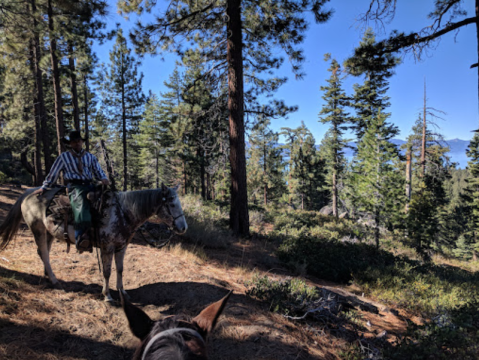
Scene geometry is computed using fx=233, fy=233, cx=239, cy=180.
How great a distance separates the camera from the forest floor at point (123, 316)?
2.99 m

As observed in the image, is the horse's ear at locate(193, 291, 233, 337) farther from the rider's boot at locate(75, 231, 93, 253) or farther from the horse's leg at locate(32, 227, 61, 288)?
the horse's leg at locate(32, 227, 61, 288)

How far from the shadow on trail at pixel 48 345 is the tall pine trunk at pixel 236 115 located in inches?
239

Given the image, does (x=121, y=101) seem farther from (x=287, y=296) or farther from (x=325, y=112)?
(x=287, y=296)

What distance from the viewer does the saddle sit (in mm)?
3961

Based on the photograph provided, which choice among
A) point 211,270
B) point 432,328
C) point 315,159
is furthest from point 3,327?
point 315,159

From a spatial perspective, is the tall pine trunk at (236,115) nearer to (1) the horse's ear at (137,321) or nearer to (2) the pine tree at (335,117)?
(1) the horse's ear at (137,321)

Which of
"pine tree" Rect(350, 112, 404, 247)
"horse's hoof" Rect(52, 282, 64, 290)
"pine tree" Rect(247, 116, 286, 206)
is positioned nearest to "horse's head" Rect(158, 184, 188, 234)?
"horse's hoof" Rect(52, 282, 64, 290)

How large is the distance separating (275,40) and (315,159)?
108 ft

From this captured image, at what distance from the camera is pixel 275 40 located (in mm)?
8680

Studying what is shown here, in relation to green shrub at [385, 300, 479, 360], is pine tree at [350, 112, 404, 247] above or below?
above

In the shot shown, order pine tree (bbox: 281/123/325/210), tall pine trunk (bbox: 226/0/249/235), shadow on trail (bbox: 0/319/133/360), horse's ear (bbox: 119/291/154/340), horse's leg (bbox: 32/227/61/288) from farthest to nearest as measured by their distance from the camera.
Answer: pine tree (bbox: 281/123/325/210), tall pine trunk (bbox: 226/0/249/235), horse's leg (bbox: 32/227/61/288), shadow on trail (bbox: 0/319/133/360), horse's ear (bbox: 119/291/154/340)

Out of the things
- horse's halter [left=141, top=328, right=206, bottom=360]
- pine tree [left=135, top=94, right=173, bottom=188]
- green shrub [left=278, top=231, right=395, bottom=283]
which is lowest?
green shrub [left=278, top=231, right=395, bottom=283]

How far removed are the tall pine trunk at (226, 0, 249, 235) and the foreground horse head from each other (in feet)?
23.6

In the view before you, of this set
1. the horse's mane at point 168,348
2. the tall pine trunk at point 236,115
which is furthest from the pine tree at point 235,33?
the horse's mane at point 168,348
